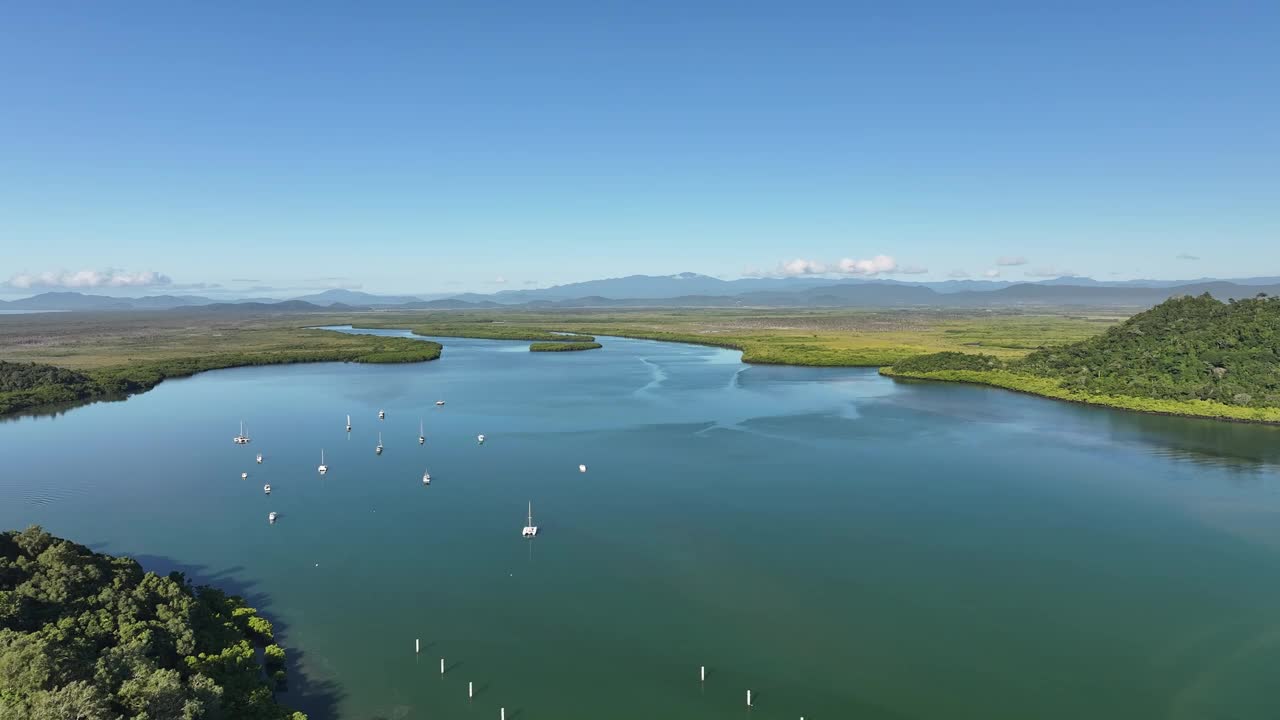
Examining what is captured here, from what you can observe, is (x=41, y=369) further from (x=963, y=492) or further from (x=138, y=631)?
(x=963, y=492)

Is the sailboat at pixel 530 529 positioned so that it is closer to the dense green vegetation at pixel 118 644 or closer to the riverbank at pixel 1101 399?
the dense green vegetation at pixel 118 644

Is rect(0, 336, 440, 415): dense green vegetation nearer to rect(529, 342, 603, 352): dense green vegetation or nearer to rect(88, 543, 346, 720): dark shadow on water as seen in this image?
rect(529, 342, 603, 352): dense green vegetation

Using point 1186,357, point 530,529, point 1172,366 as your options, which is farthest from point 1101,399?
point 530,529

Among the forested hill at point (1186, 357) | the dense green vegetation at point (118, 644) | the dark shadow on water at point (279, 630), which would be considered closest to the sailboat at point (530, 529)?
the dark shadow on water at point (279, 630)

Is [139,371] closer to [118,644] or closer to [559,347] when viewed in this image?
[559,347]

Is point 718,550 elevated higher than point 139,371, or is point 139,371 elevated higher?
point 139,371

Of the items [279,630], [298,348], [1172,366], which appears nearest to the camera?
[279,630]

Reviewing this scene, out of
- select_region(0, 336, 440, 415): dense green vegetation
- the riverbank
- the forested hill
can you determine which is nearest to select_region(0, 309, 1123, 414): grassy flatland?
select_region(0, 336, 440, 415): dense green vegetation
